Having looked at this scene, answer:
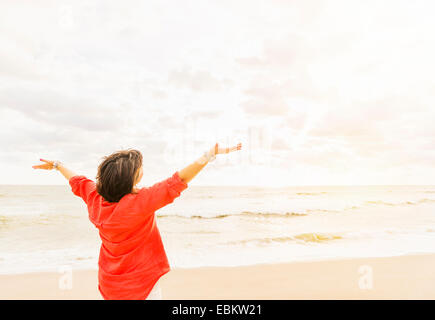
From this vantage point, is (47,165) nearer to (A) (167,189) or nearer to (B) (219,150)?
(A) (167,189)

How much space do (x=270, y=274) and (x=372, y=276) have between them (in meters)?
1.82

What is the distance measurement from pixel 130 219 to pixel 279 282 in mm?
4444

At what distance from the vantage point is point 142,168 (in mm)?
1906

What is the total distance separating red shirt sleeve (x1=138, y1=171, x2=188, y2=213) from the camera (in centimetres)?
170

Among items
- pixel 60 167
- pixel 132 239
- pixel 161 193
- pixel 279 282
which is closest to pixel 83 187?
pixel 60 167

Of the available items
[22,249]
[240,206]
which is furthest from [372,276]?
[240,206]

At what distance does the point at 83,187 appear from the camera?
2100mm

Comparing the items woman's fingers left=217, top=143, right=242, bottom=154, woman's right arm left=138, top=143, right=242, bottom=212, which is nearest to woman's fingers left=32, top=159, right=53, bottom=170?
woman's right arm left=138, top=143, right=242, bottom=212

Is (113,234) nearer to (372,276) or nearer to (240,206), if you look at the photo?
(372,276)

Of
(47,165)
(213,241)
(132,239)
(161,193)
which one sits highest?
(47,165)

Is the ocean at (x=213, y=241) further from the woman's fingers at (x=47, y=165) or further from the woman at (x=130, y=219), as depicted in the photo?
the woman at (x=130, y=219)

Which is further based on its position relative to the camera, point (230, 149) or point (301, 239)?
point (301, 239)

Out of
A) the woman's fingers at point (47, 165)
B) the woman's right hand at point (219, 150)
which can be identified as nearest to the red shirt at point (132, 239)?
the woman's right hand at point (219, 150)

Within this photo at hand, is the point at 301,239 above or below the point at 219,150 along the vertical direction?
below
